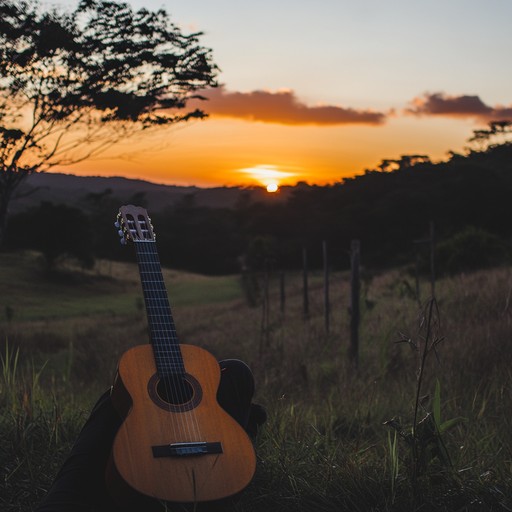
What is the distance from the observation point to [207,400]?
10.1 ft

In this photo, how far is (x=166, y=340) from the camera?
3316 mm

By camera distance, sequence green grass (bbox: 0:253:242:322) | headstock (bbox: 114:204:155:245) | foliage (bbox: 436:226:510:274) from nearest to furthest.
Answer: headstock (bbox: 114:204:155:245), foliage (bbox: 436:226:510:274), green grass (bbox: 0:253:242:322)

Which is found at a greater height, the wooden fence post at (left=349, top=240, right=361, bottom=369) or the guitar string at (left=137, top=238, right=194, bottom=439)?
the guitar string at (left=137, top=238, right=194, bottom=439)

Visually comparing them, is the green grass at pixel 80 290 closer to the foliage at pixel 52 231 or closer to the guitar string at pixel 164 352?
the foliage at pixel 52 231

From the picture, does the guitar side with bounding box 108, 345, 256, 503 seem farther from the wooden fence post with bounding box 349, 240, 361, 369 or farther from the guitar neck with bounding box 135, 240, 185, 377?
the wooden fence post with bounding box 349, 240, 361, 369

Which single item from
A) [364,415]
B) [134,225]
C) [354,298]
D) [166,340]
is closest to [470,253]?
[354,298]

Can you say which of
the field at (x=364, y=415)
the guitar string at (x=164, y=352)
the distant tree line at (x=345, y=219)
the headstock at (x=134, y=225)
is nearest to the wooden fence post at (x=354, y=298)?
the field at (x=364, y=415)

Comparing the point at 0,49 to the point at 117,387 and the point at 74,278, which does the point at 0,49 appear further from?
the point at 74,278

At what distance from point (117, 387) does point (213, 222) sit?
188ft

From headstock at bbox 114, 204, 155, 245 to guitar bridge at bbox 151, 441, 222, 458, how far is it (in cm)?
111

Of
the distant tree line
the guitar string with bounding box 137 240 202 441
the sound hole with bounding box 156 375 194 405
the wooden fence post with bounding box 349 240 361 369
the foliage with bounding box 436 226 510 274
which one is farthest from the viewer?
the distant tree line

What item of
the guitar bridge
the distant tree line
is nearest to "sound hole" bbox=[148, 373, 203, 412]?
the guitar bridge

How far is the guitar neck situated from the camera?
3.20 m

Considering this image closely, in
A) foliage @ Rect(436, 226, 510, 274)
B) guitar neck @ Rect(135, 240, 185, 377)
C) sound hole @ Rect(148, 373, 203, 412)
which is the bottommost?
foliage @ Rect(436, 226, 510, 274)
